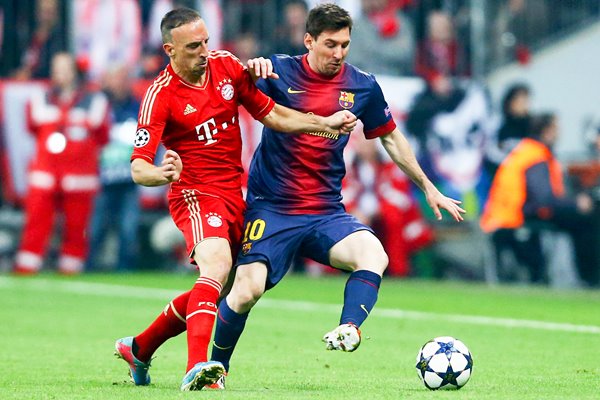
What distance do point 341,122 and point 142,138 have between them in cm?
115

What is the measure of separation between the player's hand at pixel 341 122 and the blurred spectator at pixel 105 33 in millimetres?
11367

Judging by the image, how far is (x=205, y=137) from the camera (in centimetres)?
795

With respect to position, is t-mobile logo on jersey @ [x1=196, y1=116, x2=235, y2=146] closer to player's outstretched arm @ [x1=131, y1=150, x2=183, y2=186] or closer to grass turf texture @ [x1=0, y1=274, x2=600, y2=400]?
player's outstretched arm @ [x1=131, y1=150, x2=183, y2=186]

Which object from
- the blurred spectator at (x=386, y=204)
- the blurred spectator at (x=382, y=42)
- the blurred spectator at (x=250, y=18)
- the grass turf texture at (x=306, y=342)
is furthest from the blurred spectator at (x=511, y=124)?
the blurred spectator at (x=250, y=18)

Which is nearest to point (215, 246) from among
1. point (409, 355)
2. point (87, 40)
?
point (409, 355)

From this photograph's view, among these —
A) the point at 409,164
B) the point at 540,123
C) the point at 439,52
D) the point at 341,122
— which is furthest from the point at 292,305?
the point at 341,122

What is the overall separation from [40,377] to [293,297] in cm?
778

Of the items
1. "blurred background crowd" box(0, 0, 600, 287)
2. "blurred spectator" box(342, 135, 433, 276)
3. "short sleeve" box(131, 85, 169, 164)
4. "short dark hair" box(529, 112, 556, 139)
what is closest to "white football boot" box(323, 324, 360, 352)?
"short sleeve" box(131, 85, 169, 164)

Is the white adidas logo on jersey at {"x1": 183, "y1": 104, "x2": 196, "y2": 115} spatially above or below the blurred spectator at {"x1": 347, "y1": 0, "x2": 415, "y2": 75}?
above


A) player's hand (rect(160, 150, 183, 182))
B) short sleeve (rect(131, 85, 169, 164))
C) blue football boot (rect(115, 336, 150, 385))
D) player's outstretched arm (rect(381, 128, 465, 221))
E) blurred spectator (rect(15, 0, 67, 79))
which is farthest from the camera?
blurred spectator (rect(15, 0, 67, 79))

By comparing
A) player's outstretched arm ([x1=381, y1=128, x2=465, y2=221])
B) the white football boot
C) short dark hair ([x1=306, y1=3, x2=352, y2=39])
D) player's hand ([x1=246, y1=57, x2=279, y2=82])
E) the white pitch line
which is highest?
→ short dark hair ([x1=306, y1=3, x2=352, y2=39])

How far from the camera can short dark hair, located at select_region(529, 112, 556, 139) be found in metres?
17.6

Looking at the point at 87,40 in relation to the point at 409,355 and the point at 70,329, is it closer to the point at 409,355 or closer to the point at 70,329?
the point at 70,329

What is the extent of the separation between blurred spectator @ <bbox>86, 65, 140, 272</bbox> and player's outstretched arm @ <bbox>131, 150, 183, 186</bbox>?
1169 cm
